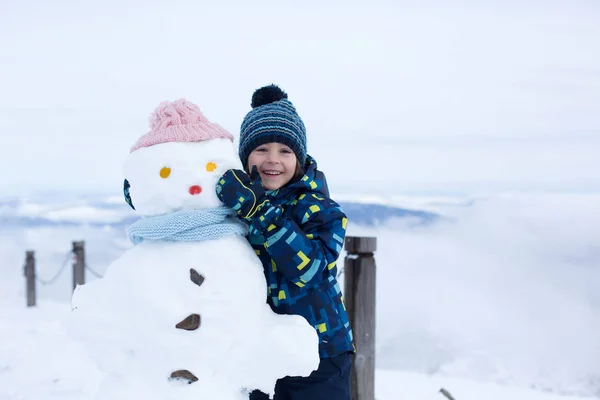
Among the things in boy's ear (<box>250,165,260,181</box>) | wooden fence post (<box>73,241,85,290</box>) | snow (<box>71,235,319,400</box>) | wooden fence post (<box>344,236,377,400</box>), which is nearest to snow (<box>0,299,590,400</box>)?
wooden fence post (<box>344,236,377,400</box>)

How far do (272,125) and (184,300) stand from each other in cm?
69

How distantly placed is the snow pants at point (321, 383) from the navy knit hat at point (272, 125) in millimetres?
738

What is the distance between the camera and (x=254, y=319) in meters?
1.65

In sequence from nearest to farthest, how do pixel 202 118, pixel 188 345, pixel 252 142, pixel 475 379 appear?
pixel 188 345 → pixel 202 118 → pixel 252 142 → pixel 475 379

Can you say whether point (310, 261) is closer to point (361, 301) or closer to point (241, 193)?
point (241, 193)

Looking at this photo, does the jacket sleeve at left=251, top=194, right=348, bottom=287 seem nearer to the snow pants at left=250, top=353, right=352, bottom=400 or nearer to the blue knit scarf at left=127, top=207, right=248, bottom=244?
the blue knit scarf at left=127, top=207, right=248, bottom=244

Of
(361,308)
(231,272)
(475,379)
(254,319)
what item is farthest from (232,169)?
(475,379)

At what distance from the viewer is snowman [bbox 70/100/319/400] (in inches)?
60.7

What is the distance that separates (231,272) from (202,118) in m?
0.54

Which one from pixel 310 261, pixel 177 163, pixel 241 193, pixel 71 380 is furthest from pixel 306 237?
pixel 71 380

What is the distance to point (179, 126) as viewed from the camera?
1698mm

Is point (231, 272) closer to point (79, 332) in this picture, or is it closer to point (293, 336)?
point (293, 336)

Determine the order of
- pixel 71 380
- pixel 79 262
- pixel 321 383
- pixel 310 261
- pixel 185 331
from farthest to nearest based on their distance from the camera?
1. pixel 79 262
2. pixel 71 380
3. pixel 321 383
4. pixel 310 261
5. pixel 185 331

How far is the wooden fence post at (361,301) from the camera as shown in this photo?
9.36ft
